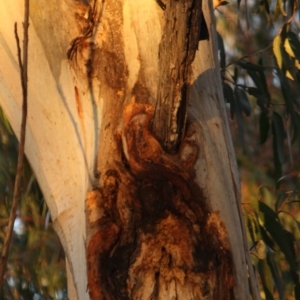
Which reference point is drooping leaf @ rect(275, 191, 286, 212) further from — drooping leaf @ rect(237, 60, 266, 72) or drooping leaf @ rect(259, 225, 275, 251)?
drooping leaf @ rect(237, 60, 266, 72)

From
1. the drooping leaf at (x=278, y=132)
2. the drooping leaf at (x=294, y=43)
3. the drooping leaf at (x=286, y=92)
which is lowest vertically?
the drooping leaf at (x=278, y=132)

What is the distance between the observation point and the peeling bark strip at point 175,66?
3.07 ft

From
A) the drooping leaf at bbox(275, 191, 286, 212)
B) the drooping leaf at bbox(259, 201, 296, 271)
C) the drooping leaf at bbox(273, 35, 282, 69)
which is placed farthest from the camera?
the drooping leaf at bbox(273, 35, 282, 69)

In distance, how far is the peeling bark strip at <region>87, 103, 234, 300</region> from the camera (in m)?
1.07

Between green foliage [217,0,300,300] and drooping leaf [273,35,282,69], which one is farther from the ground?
drooping leaf [273,35,282,69]

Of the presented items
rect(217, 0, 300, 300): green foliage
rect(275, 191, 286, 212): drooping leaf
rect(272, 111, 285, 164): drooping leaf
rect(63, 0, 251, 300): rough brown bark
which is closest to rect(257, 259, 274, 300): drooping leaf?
rect(217, 0, 300, 300): green foliage

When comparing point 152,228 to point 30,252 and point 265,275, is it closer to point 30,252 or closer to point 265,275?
point 265,275

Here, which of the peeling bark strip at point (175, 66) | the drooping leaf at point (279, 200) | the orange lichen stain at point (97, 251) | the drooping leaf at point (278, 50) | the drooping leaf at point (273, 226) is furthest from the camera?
the drooping leaf at point (278, 50)

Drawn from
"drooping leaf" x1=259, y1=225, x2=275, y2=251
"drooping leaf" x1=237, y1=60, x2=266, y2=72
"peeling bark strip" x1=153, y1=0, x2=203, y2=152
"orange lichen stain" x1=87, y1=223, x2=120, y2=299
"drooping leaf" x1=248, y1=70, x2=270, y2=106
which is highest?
"drooping leaf" x1=237, y1=60, x2=266, y2=72

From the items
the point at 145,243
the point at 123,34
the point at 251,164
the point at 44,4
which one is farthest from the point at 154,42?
the point at 251,164

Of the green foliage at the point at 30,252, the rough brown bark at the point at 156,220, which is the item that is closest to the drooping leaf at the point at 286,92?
the green foliage at the point at 30,252

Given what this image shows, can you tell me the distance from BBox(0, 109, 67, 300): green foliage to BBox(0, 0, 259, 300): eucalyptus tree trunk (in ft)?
3.68

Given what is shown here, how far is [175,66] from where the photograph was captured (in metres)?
1.00

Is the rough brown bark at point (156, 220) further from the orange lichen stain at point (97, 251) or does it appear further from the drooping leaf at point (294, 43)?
the drooping leaf at point (294, 43)
